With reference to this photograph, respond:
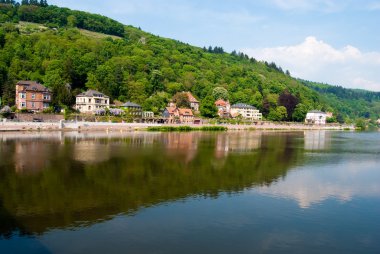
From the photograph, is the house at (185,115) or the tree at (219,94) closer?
the house at (185,115)

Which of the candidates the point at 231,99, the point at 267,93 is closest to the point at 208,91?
the point at 231,99

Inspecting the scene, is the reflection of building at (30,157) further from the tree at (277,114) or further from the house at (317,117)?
the house at (317,117)

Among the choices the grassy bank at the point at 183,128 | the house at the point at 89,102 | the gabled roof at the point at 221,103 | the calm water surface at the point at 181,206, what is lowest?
the calm water surface at the point at 181,206

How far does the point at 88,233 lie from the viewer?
14297 mm

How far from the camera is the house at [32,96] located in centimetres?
7612

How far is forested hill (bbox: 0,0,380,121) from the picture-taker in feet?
316

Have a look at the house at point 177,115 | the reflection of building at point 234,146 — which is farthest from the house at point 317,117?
the reflection of building at point 234,146

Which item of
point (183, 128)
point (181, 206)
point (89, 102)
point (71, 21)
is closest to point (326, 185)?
point (181, 206)

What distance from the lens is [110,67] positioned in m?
107

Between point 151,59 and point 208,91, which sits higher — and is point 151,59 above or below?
above

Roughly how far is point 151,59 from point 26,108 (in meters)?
65.6

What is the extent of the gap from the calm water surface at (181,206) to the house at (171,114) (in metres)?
61.1

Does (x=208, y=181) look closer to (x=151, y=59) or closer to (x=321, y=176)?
(x=321, y=176)

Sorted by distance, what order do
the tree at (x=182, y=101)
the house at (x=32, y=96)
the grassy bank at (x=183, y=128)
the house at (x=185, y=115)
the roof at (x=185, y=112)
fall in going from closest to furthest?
the house at (x=32, y=96) → the grassy bank at (x=183, y=128) → the house at (x=185, y=115) → the roof at (x=185, y=112) → the tree at (x=182, y=101)
